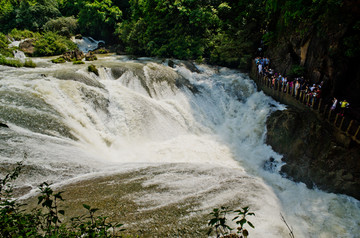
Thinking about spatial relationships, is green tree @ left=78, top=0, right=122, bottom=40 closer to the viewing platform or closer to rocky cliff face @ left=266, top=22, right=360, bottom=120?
the viewing platform

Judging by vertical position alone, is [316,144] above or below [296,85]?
below

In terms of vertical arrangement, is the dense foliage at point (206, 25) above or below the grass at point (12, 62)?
above

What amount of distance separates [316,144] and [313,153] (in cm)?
42

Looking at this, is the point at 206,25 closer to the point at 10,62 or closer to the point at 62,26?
the point at 10,62

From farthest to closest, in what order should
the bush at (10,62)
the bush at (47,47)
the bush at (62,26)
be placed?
the bush at (62,26) < the bush at (47,47) < the bush at (10,62)

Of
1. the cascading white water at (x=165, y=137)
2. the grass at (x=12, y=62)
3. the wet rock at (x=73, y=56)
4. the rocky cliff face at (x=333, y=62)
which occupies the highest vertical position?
the rocky cliff face at (x=333, y=62)

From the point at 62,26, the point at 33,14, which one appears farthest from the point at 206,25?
the point at 33,14

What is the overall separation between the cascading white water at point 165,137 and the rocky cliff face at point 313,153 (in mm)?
494

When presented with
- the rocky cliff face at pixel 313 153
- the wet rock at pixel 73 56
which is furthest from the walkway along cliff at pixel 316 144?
the wet rock at pixel 73 56

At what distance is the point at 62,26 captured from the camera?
28.8 meters

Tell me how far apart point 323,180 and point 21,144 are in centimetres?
1096

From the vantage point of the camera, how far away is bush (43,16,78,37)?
1095 inches

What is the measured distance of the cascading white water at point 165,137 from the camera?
6.70 m

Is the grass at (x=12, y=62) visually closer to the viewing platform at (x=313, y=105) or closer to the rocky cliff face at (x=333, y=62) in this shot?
the viewing platform at (x=313, y=105)
